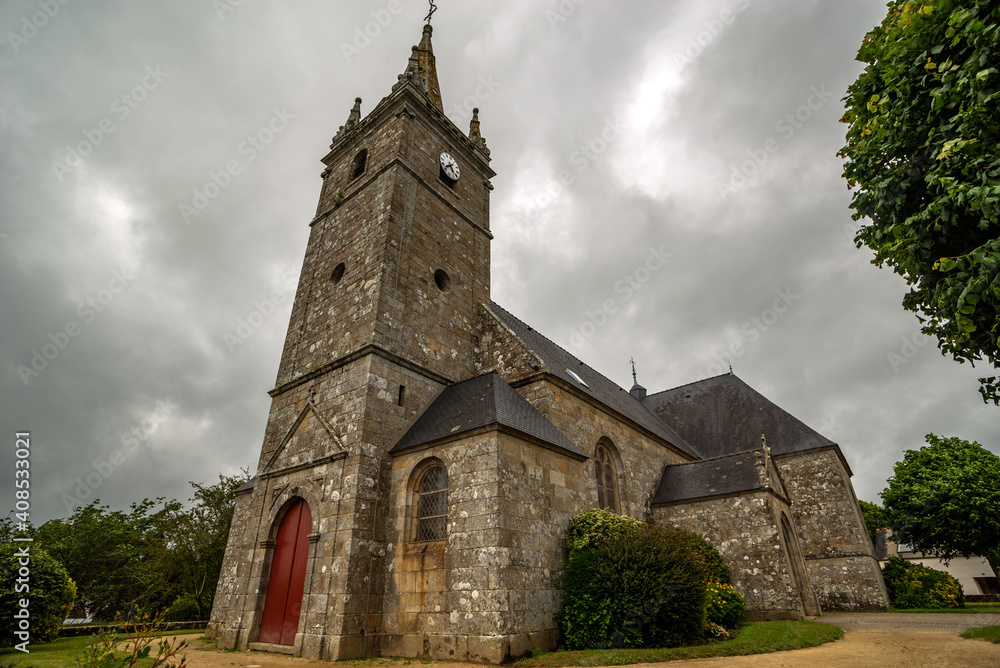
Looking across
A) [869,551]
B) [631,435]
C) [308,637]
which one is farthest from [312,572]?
[869,551]

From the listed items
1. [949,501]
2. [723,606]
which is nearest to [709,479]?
[723,606]

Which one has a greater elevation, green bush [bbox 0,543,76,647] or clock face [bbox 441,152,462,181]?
clock face [bbox 441,152,462,181]

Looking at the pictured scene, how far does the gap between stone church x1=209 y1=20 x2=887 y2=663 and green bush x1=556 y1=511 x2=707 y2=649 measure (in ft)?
1.74

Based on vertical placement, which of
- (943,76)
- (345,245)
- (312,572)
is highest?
(345,245)

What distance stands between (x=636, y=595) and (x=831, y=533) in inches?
534

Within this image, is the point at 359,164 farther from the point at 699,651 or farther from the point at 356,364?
the point at 699,651

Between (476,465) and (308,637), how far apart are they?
4.41 metres

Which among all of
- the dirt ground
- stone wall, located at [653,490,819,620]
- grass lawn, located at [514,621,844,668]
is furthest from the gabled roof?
grass lawn, located at [514,621,844,668]

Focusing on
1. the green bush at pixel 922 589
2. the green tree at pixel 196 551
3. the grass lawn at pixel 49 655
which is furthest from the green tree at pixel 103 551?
the green bush at pixel 922 589

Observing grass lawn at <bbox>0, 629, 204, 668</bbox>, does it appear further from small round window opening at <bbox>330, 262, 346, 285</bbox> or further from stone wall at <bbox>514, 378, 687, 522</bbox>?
small round window opening at <bbox>330, 262, 346, 285</bbox>

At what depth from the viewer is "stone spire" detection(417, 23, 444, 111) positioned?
19.2 metres

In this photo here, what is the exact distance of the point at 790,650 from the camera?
871cm

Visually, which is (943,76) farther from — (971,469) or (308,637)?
(971,469)

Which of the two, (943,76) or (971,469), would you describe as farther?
(971,469)
